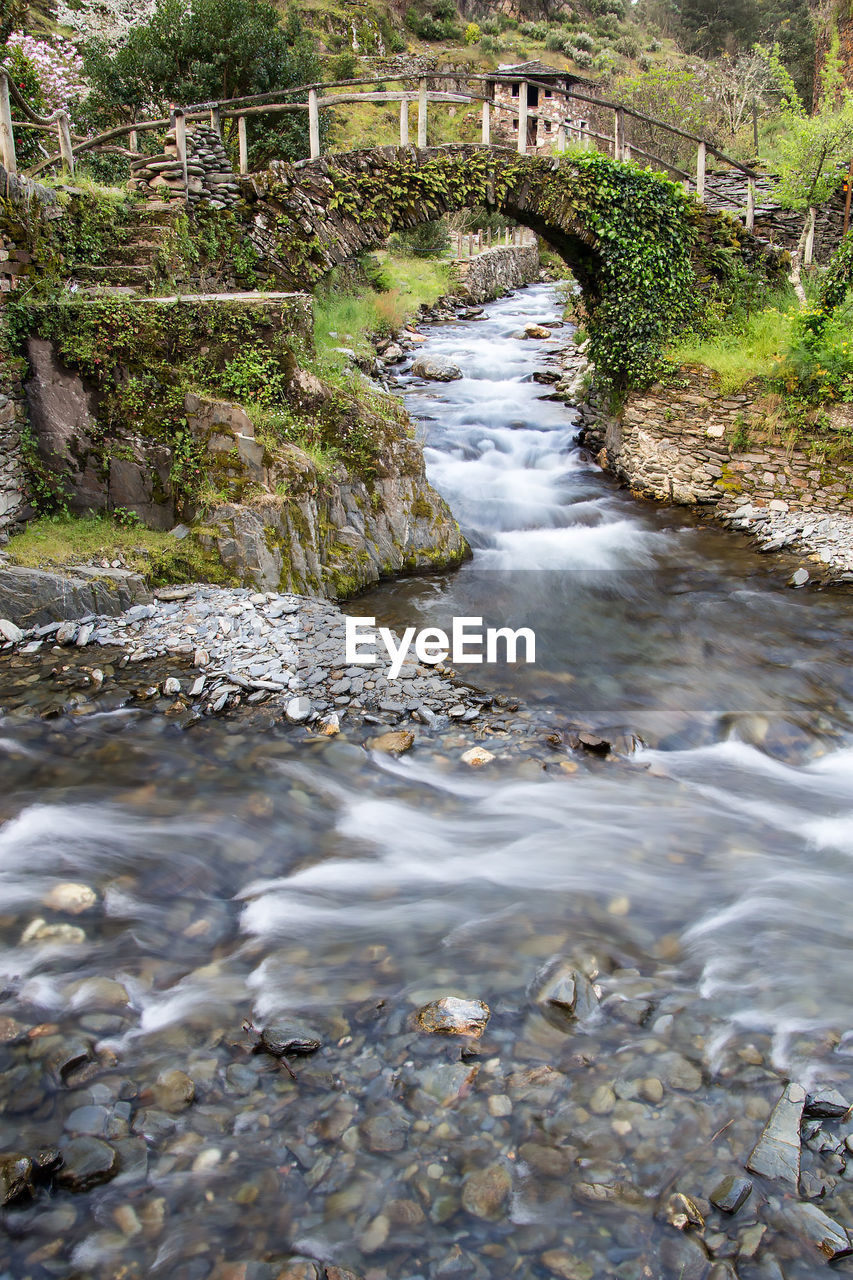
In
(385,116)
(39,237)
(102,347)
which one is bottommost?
(102,347)

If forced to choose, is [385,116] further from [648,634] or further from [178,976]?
[178,976]

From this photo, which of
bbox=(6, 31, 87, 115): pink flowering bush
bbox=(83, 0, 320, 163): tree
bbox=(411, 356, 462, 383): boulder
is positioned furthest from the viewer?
bbox=(83, 0, 320, 163): tree

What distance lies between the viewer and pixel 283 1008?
388 centimetres

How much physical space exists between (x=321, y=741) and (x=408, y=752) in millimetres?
689

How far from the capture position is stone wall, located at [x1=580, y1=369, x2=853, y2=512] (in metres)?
A: 11.3

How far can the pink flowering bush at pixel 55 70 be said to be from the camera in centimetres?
1797

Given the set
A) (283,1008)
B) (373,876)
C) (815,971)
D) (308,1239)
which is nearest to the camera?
(308,1239)

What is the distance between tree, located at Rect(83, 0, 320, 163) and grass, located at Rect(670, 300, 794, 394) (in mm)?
12818

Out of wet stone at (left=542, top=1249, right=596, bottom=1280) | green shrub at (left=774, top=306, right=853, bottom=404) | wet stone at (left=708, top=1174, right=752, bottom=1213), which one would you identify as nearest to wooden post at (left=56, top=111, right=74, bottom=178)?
green shrub at (left=774, top=306, right=853, bottom=404)

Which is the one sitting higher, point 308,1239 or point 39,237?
point 39,237

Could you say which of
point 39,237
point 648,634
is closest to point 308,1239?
point 648,634

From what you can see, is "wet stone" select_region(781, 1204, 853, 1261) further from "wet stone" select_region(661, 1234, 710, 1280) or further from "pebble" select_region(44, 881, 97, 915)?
"pebble" select_region(44, 881, 97, 915)

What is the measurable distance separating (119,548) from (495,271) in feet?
84.2

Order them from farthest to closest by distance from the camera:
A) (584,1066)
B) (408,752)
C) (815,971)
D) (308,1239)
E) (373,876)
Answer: (408,752), (373,876), (815,971), (584,1066), (308,1239)
